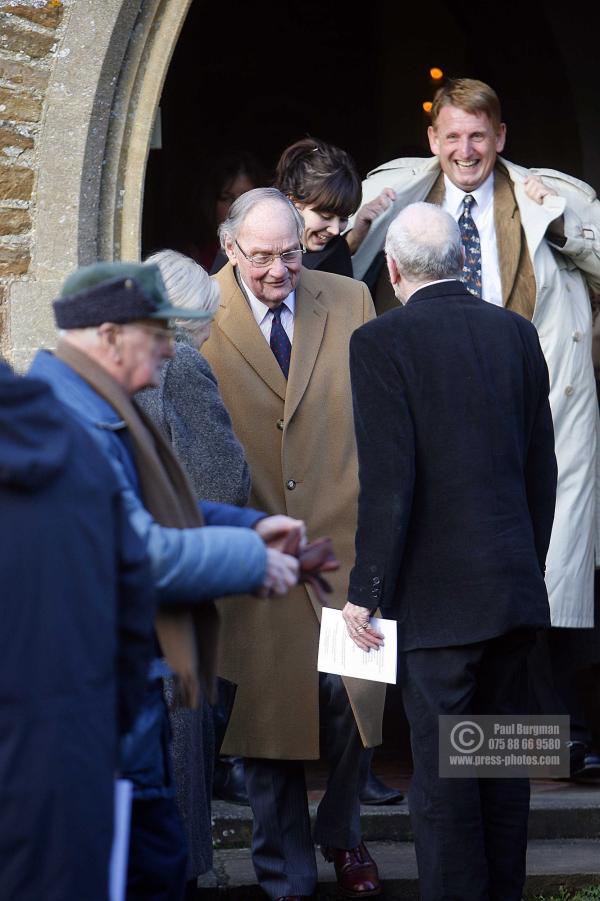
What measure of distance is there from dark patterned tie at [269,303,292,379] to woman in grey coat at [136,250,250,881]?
0.63 meters

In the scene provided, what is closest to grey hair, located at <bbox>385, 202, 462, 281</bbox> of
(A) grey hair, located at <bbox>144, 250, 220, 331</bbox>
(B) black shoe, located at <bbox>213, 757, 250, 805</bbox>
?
(A) grey hair, located at <bbox>144, 250, 220, 331</bbox>

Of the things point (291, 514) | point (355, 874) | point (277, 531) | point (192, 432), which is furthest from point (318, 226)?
point (277, 531)

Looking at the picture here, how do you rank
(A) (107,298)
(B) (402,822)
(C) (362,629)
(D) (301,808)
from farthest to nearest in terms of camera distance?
1. (B) (402,822)
2. (D) (301,808)
3. (C) (362,629)
4. (A) (107,298)

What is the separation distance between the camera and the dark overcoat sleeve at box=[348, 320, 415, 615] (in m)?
3.74

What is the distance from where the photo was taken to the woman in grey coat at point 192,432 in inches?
152

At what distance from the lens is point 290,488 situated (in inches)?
173

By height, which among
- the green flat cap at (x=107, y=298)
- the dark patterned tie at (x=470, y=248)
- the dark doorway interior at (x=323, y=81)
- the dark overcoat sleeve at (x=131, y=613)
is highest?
the dark doorway interior at (x=323, y=81)

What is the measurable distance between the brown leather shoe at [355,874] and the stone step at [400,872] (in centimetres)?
7

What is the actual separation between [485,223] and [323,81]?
4372 millimetres

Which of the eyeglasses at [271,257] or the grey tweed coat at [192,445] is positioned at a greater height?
the eyeglasses at [271,257]

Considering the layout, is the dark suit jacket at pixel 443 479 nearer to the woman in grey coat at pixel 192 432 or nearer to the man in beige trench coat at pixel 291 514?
the woman in grey coat at pixel 192 432

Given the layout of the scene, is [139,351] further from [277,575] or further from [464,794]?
[464,794]

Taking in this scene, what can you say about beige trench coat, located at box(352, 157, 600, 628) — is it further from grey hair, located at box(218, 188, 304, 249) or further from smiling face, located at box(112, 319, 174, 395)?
smiling face, located at box(112, 319, 174, 395)

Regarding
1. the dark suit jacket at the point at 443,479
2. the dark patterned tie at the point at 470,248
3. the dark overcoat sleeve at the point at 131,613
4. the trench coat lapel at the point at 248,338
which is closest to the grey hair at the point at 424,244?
the dark suit jacket at the point at 443,479
